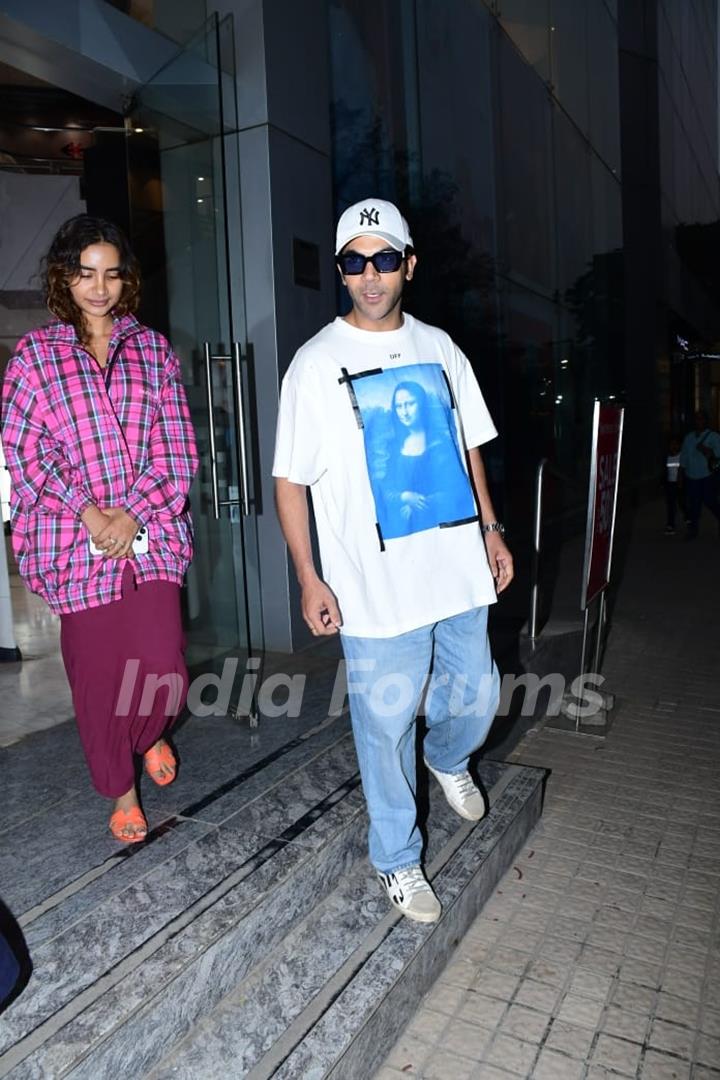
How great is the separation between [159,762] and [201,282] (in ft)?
8.34

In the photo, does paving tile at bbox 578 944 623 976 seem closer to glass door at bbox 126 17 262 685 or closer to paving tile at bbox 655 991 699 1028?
paving tile at bbox 655 991 699 1028

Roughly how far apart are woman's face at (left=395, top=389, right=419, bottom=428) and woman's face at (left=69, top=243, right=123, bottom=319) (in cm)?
93

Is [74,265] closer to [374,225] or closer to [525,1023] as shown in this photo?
[374,225]

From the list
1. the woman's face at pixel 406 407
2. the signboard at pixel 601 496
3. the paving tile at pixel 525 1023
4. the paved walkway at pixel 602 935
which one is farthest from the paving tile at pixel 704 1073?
the signboard at pixel 601 496

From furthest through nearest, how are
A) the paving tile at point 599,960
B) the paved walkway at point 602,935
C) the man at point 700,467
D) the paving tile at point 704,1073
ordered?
the man at point 700,467
the paving tile at point 599,960
the paved walkway at point 602,935
the paving tile at point 704,1073

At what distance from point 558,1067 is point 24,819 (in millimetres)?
1801

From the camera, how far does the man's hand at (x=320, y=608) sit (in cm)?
241

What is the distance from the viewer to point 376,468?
244 cm

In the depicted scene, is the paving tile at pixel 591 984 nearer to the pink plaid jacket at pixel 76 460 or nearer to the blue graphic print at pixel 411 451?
the blue graphic print at pixel 411 451

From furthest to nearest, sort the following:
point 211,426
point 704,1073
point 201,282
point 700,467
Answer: point 700,467, point 201,282, point 211,426, point 704,1073

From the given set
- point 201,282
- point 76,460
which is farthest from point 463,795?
point 201,282

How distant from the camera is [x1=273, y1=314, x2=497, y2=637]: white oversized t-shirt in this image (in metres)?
2.44

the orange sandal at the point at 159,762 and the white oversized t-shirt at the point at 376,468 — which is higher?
the white oversized t-shirt at the point at 376,468

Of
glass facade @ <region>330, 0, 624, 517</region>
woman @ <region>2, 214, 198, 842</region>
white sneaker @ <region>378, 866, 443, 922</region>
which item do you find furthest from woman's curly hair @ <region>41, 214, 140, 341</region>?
glass facade @ <region>330, 0, 624, 517</region>
